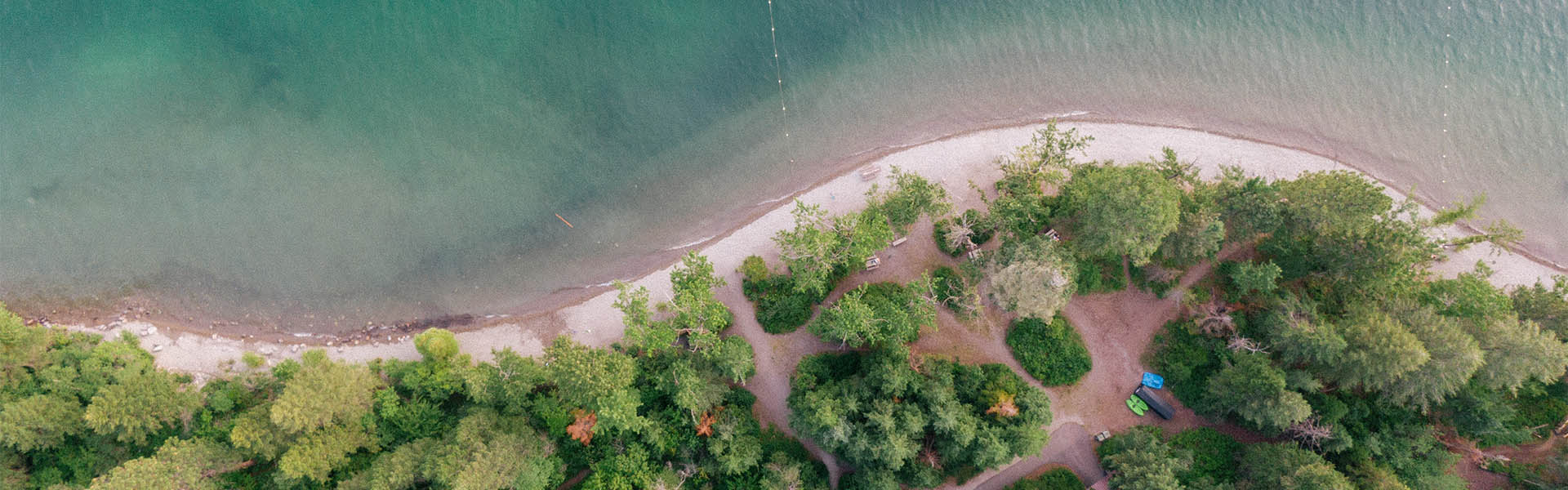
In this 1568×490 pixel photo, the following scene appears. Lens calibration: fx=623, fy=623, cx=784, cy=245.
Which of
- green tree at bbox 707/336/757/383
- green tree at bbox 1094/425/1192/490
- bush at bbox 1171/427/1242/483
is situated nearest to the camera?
green tree at bbox 1094/425/1192/490

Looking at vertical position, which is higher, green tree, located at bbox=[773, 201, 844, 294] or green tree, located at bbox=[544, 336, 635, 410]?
green tree, located at bbox=[773, 201, 844, 294]

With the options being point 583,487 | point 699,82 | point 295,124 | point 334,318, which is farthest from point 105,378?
point 699,82

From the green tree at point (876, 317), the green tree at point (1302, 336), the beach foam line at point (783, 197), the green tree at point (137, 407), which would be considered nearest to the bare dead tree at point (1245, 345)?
the green tree at point (1302, 336)

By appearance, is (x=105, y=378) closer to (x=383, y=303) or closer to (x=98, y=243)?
(x=98, y=243)

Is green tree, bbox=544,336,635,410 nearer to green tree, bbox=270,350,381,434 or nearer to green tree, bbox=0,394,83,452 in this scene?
green tree, bbox=270,350,381,434


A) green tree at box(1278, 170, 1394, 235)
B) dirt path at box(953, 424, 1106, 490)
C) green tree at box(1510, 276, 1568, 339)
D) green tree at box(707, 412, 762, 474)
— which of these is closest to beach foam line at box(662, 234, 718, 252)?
green tree at box(707, 412, 762, 474)

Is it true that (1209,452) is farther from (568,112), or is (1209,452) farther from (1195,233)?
(568,112)

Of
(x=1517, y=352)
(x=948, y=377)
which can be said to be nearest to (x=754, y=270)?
(x=948, y=377)
